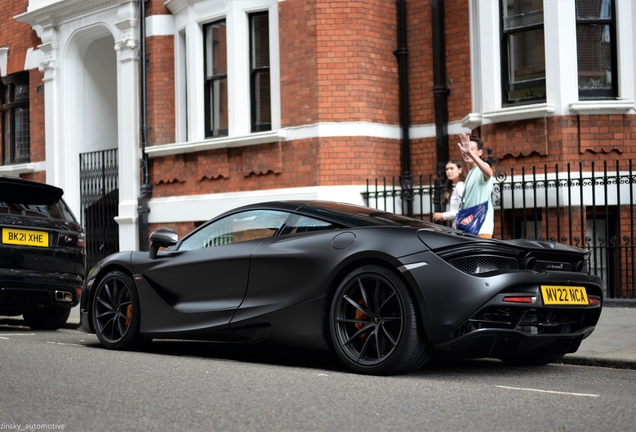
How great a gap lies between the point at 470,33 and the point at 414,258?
8.04 meters

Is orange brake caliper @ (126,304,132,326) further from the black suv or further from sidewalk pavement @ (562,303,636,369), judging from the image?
sidewalk pavement @ (562,303,636,369)

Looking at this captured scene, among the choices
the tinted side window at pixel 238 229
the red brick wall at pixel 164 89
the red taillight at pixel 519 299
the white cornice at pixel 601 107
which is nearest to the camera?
the red taillight at pixel 519 299

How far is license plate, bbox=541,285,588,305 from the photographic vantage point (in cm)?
588

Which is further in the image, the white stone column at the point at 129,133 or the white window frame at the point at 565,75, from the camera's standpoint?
the white stone column at the point at 129,133

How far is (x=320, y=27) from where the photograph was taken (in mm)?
13438

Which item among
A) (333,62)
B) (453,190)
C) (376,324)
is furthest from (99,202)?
(376,324)

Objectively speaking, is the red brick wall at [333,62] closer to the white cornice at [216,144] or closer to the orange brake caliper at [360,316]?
the white cornice at [216,144]

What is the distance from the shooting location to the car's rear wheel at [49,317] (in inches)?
408

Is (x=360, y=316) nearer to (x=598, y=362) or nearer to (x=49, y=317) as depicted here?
(x=598, y=362)

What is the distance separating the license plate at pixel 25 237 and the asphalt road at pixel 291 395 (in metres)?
2.25

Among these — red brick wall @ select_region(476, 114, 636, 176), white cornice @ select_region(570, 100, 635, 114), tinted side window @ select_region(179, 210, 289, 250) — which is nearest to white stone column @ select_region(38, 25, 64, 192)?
red brick wall @ select_region(476, 114, 636, 176)

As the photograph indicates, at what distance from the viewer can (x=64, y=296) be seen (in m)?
9.80

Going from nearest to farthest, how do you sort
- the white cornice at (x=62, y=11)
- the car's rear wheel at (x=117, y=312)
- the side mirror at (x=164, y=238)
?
the side mirror at (x=164, y=238) < the car's rear wheel at (x=117, y=312) < the white cornice at (x=62, y=11)

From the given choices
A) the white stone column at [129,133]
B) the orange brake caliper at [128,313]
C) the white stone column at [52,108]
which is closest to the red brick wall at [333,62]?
the white stone column at [129,133]
